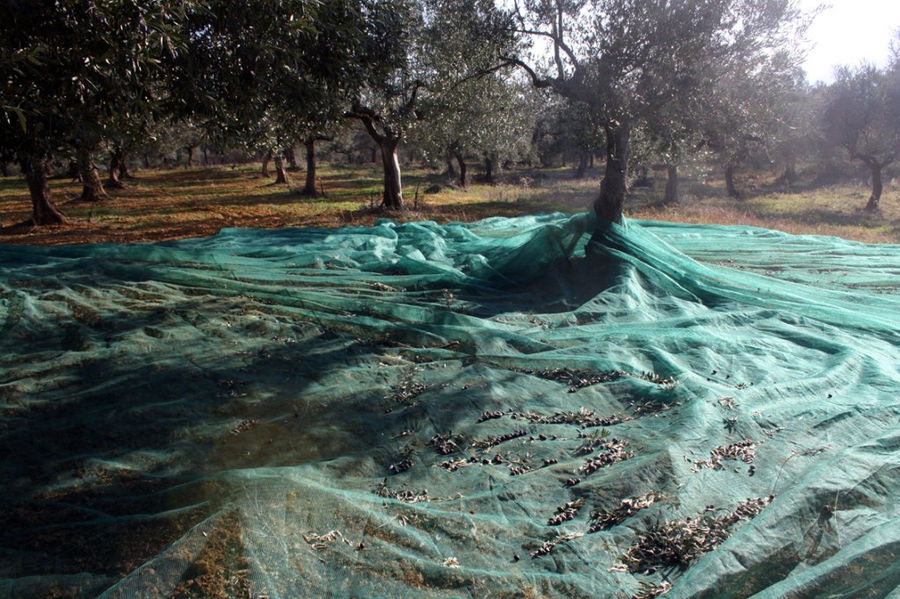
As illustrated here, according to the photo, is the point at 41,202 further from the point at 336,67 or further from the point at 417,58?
the point at 336,67

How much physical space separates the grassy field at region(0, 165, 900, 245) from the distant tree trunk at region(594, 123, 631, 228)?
7872mm

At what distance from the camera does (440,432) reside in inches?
165

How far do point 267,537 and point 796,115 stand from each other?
90.5 feet

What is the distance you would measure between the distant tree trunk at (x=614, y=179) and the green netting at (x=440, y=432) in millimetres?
1443

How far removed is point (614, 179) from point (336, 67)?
15.2 ft

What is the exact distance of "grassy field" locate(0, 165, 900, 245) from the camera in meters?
15.9

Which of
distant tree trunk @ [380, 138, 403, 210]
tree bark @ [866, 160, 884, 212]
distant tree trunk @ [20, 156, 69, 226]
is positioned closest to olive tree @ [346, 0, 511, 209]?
distant tree trunk @ [380, 138, 403, 210]

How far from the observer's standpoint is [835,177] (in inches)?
1332

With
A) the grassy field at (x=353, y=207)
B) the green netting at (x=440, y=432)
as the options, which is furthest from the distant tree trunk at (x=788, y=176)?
the green netting at (x=440, y=432)

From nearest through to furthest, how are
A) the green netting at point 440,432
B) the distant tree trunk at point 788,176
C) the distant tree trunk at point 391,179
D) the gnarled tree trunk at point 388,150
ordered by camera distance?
the green netting at point 440,432
the gnarled tree trunk at point 388,150
the distant tree trunk at point 391,179
the distant tree trunk at point 788,176

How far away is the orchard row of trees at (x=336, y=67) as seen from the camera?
178 inches

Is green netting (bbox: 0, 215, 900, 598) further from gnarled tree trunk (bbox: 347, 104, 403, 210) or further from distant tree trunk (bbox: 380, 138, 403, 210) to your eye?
distant tree trunk (bbox: 380, 138, 403, 210)

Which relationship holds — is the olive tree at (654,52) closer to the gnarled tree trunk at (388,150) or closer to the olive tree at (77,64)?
the olive tree at (77,64)

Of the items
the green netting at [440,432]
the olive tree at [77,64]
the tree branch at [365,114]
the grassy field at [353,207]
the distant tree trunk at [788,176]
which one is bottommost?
the green netting at [440,432]
